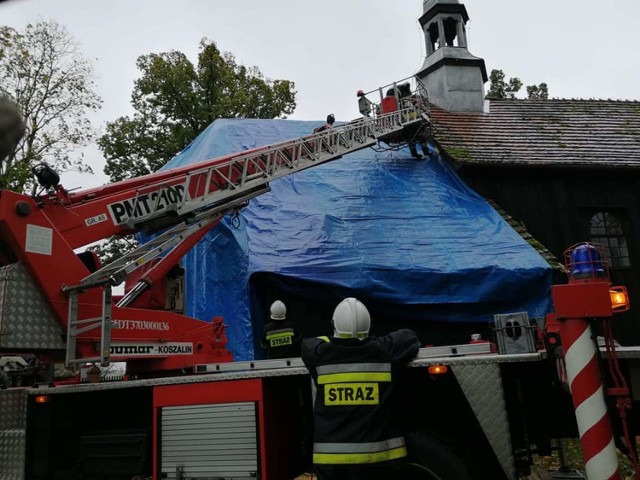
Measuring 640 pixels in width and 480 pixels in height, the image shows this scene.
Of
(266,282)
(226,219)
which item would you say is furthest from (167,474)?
(226,219)

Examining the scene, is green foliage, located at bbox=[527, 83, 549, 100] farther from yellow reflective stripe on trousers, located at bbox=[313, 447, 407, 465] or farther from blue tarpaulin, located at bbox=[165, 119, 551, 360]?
yellow reflective stripe on trousers, located at bbox=[313, 447, 407, 465]

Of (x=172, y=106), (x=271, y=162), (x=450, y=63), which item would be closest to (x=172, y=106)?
(x=172, y=106)

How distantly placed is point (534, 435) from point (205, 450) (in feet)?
7.95

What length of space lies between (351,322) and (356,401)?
19.7 inches

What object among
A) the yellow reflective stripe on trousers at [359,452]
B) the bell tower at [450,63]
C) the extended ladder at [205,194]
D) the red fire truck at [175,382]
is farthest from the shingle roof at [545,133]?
the yellow reflective stripe on trousers at [359,452]

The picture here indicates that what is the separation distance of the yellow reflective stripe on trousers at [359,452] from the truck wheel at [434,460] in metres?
0.14

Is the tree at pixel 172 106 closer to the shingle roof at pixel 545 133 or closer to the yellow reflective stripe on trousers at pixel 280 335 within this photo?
the shingle roof at pixel 545 133

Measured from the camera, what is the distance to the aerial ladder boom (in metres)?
4.71

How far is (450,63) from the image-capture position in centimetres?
1667

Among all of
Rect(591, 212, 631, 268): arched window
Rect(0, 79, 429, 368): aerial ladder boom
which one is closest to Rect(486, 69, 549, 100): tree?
Rect(591, 212, 631, 268): arched window

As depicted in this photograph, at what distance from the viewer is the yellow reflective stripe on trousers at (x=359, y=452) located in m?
3.21

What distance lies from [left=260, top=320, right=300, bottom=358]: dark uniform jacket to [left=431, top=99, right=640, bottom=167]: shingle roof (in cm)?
707

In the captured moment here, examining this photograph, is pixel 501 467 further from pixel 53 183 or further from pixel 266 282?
pixel 266 282

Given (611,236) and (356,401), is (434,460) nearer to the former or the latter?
(356,401)
